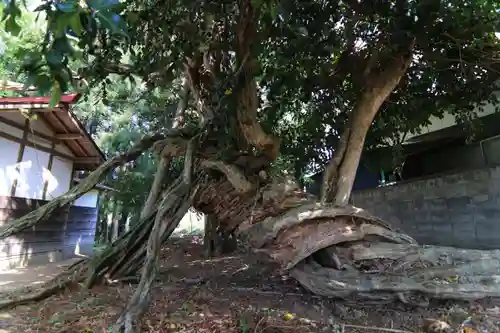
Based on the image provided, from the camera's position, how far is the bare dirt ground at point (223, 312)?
9.05ft

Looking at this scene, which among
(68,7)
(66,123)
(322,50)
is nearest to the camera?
(68,7)

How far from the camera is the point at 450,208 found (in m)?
5.57

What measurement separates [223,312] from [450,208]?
436 cm

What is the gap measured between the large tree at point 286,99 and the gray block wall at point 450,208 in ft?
4.24

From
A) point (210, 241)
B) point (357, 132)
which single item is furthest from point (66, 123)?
point (357, 132)

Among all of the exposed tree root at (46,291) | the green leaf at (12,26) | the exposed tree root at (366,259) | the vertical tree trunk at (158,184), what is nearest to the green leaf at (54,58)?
the green leaf at (12,26)

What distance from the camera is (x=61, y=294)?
3.74 metres

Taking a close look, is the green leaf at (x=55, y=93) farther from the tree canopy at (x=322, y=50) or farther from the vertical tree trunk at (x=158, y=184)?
the vertical tree trunk at (x=158, y=184)

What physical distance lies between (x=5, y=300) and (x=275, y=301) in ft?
9.16

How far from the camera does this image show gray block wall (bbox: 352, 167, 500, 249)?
4.96 m

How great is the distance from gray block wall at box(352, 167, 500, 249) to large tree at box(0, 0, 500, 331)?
4.24 ft

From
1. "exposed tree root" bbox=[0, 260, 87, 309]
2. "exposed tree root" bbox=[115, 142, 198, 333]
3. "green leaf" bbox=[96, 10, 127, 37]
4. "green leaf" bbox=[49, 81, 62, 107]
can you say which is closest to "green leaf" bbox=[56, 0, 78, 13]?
"green leaf" bbox=[96, 10, 127, 37]

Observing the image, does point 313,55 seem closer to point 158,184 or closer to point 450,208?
point 158,184

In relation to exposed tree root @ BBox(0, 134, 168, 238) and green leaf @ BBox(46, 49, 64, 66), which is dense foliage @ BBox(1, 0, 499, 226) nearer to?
exposed tree root @ BBox(0, 134, 168, 238)
